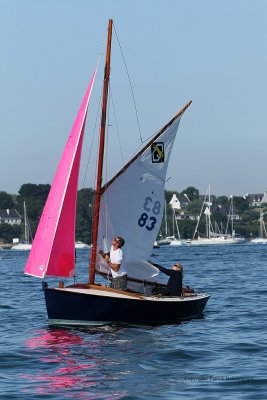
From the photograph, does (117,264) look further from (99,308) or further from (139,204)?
(139,204)

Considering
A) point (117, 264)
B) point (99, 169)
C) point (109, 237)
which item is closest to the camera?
point (117, 264)

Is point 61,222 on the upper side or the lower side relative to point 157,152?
lower

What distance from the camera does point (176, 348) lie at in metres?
27.3

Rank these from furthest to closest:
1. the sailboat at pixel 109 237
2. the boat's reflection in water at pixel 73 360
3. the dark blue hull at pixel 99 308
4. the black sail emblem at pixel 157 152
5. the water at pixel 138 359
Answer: the black sail emblem at pixel 157 152 → the sailboat at pixel 109 237 → the dark blue hull at pixel 99 308 → the boat's reflection in water at pixel 73 360 → the water at pixel 138 359

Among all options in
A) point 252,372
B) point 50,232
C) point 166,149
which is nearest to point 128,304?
point 50,232

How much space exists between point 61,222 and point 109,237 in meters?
2.56

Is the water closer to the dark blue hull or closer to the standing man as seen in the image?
the dark blue hull

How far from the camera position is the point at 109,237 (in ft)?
110

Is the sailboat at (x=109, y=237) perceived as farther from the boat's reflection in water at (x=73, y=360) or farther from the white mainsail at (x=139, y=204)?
the boat's reflection in water at (x=73, y=360)

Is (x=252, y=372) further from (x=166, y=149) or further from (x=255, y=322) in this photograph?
(x=166, y=149)

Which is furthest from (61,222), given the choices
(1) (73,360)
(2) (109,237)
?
(1) (73,360)

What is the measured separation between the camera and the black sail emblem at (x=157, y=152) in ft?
113

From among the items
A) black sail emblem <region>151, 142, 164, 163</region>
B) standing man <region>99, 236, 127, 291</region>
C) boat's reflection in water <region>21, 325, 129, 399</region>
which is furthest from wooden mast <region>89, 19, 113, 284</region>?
boat's reflection in water <region>21, 325, 129, 399</region>

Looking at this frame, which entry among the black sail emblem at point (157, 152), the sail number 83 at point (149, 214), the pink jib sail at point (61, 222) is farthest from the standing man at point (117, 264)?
the black sail emblem at point (157, 152)
